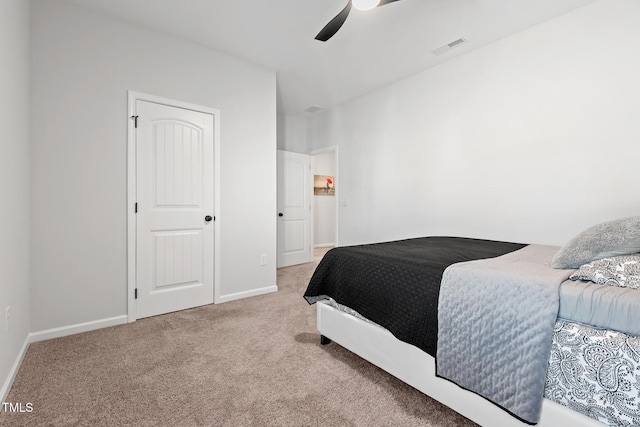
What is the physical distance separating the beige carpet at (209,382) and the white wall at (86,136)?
0.40 metres

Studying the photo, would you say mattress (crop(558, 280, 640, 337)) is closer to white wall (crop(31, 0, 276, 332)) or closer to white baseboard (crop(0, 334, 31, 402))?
white baseboard (crop(0, 334, 31, 402))

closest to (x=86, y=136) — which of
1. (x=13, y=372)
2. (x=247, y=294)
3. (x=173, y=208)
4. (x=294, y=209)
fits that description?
(x=173, y=208)

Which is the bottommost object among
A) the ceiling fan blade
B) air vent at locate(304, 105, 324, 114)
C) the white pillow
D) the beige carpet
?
the beige carpet

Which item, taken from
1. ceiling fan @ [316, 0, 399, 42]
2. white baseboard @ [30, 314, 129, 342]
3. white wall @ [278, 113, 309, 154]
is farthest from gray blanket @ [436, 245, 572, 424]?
white wall @ [278, 113, 309, 154]

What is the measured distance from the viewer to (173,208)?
2861mm

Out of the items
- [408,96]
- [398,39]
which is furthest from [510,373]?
[408,96]

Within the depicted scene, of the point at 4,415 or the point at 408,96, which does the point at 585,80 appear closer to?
the point at 408,96

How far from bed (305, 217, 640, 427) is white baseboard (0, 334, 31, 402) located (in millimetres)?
1820

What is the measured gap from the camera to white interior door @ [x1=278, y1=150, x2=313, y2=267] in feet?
16.6

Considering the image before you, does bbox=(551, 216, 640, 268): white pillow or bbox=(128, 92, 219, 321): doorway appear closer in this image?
bbox=(551, 216, 640, 268): white pillow

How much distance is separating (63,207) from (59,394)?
139cm

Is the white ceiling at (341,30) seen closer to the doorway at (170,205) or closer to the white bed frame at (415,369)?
the doorway at (170,205)

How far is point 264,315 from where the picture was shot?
276 cm

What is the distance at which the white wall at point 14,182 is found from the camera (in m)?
1.57
